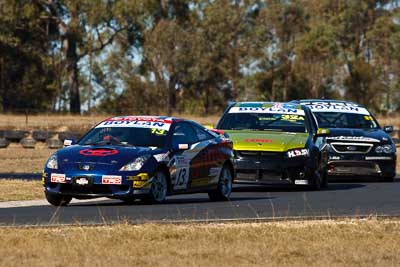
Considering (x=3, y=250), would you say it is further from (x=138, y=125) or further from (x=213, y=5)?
(x=213, y=5)

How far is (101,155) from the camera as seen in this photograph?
52.9 feet

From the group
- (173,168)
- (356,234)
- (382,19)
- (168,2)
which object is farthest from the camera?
(382,19)

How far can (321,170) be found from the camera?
69.1ft

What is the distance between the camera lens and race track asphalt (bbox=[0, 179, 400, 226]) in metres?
14.3

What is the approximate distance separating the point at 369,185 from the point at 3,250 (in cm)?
1271

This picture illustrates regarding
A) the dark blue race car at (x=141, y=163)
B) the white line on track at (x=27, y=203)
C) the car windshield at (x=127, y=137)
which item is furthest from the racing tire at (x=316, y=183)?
the white line on track at (x=27, y=203)

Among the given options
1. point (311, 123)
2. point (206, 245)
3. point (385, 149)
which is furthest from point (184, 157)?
point (385, 149)

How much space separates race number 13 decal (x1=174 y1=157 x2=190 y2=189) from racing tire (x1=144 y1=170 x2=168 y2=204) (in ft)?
0.86

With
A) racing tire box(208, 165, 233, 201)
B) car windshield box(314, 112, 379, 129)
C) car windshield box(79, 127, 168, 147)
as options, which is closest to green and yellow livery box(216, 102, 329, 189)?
racing tire box(208, 165, 233, 201)

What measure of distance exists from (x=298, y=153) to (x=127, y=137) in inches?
161

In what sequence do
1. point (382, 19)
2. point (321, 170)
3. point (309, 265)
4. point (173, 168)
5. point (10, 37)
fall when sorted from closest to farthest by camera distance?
point (309, 265)
point (173, 168)
point (321, 170)
point (10, 37)
point (382, 19)

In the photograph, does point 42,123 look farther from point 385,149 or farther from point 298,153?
point 298,153

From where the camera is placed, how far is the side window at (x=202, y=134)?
17.8 metres

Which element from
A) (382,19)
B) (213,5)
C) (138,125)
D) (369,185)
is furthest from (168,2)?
(138,125)
